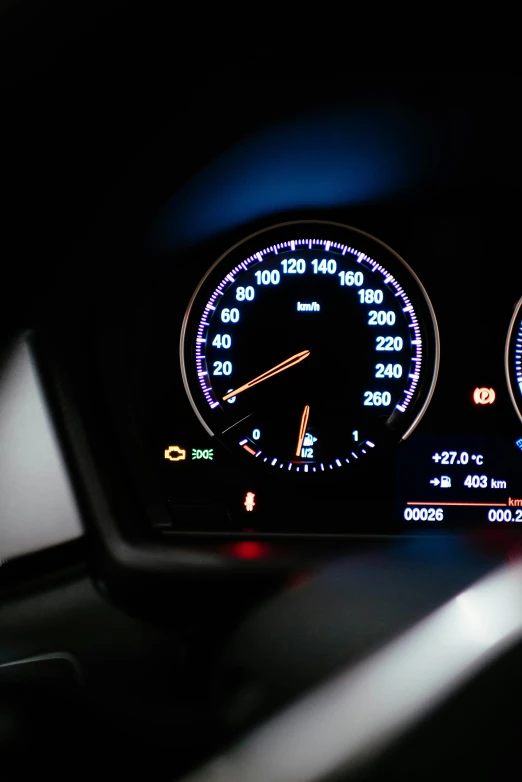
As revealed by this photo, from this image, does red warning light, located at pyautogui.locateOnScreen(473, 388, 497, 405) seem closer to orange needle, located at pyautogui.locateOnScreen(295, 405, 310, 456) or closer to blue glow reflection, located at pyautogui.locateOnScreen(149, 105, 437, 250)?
orange needle, located at pyautogui.locateOnScreen(295, 405, 310, 456)

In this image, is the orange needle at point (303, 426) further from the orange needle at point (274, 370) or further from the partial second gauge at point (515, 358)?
the partial second gauge at point (515, 358)

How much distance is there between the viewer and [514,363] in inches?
105

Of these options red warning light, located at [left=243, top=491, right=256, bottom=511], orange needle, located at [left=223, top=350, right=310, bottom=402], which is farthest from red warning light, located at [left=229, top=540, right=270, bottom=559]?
orange needle, located at [left=223, top=350, right=310, bottom=402]

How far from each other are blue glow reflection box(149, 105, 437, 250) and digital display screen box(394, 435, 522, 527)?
2.11 feet

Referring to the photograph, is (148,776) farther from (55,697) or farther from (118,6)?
(118,6)

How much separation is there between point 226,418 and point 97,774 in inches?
55.7

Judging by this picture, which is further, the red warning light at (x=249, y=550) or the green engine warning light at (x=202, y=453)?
the green engine warning light at (x=202, y=453)

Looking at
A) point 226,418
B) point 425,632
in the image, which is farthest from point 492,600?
point 226,418

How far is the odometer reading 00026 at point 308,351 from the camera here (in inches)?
105

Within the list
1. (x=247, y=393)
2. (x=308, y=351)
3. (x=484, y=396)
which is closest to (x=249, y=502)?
(x=247, y=393)

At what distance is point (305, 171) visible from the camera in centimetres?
242

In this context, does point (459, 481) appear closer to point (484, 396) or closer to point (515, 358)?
point (484, 396)

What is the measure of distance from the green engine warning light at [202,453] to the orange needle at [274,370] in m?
0.13

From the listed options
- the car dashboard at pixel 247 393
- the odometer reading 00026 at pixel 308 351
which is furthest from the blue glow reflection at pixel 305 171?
the odometer reading 00026 at pixel 308 351
